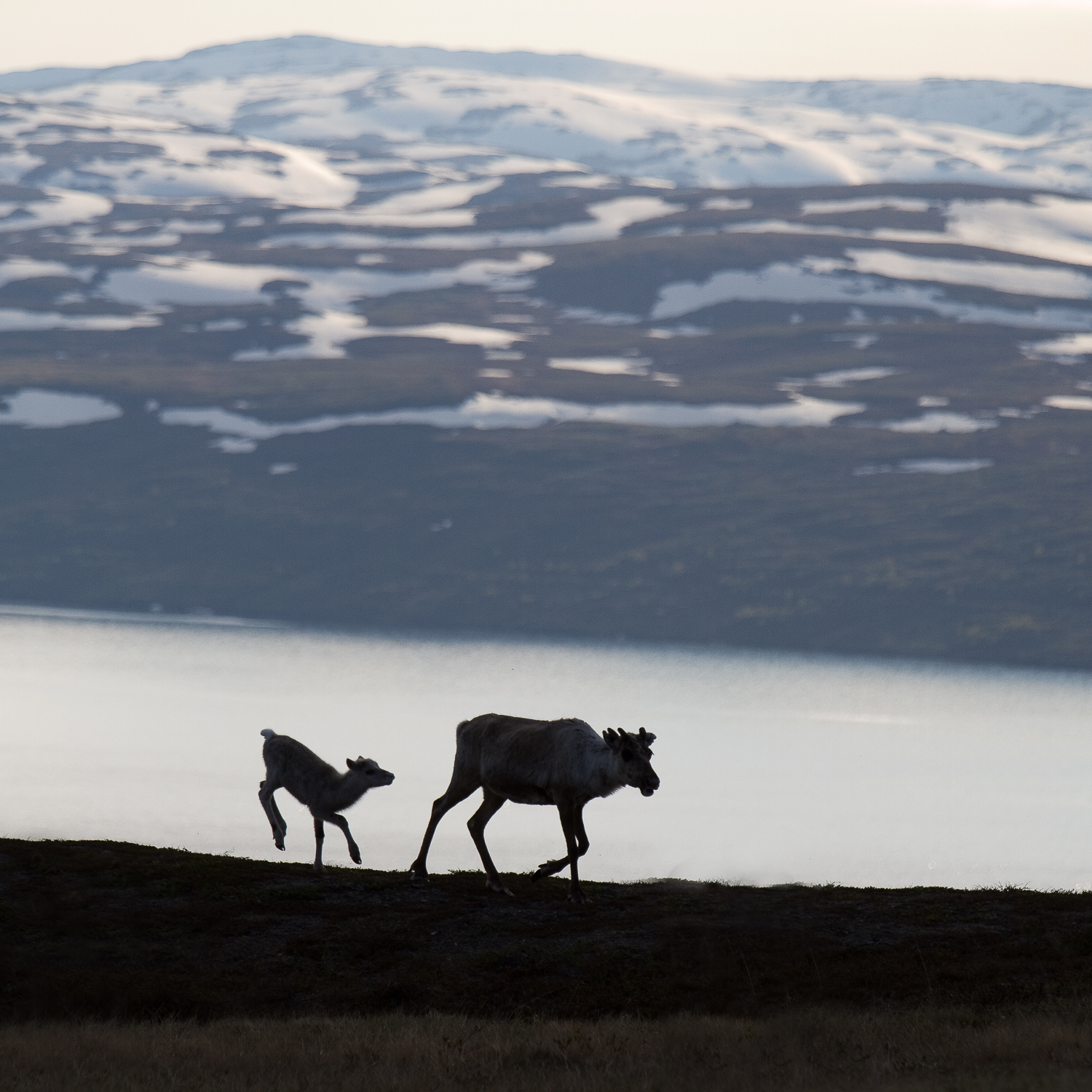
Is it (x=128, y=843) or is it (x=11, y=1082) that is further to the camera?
(x=128, y=843)

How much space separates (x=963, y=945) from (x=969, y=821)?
223 feet

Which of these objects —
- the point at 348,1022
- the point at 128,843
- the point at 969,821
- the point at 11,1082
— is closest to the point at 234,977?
the point at 348,1022

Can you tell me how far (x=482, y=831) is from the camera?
894 inches

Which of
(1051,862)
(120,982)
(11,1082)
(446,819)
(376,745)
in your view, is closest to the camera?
(11,1082)

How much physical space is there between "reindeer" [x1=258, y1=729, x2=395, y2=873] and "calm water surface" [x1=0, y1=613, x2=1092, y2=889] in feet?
47.2

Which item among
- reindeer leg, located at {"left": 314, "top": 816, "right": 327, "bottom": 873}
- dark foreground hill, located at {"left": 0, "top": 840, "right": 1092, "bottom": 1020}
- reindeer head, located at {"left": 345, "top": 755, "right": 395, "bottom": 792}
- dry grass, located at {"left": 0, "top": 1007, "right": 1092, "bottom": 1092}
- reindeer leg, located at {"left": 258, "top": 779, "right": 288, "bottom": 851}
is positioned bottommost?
dry grass, located at {"left": 0, "top": 1007, "right": 1092, "bottom": 1092}

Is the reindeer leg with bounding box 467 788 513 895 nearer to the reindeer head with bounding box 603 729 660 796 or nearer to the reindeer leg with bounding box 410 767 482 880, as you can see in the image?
the reindeer leg with bounding box 410 767 482 880

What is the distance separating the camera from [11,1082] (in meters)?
14.6

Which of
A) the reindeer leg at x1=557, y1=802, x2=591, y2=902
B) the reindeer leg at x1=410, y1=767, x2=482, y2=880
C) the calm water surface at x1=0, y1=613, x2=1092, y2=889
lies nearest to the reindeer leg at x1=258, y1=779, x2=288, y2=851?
the reindeer leg at x1=410, y1=767, x2=482, y2=880

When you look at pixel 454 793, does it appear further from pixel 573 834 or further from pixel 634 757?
pixel 634 757

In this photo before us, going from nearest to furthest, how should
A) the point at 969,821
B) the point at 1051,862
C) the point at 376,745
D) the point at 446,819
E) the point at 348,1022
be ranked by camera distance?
the point at 348,1022, the point at 1051,862, the point at 446,819, the point at 969,821, the point at 376,745

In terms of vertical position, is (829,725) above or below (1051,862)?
above

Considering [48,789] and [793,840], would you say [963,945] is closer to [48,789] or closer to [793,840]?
[793,840]

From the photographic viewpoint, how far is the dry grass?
14.5 m
